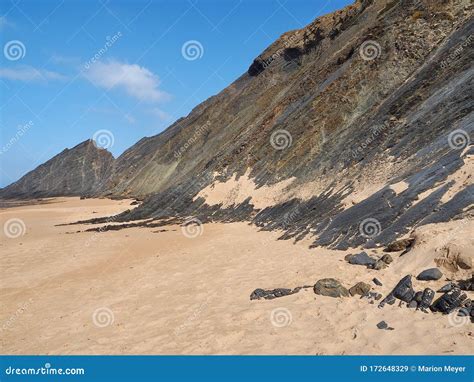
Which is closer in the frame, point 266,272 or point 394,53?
point 266,272

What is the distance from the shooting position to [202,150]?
1758 inches

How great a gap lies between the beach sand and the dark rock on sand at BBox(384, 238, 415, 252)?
1.20ft

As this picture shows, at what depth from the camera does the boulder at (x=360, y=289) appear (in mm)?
8580

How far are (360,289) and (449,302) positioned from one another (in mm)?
1745

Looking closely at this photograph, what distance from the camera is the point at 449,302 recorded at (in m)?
7.27

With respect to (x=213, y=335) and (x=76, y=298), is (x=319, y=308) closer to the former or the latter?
(x=213, y=335)

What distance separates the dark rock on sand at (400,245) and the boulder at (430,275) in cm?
143

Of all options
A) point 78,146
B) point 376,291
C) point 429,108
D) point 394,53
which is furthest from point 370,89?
point 78,146

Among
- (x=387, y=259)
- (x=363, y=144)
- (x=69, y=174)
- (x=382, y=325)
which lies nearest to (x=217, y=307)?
(x=382, y=325)

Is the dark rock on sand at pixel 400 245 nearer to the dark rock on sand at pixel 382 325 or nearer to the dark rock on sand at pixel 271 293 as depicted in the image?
the dark rock on sand at pixel 271 293

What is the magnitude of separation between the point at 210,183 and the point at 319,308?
20632 mm

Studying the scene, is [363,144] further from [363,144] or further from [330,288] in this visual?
[330,288]

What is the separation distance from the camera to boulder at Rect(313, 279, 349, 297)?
873 centimetres

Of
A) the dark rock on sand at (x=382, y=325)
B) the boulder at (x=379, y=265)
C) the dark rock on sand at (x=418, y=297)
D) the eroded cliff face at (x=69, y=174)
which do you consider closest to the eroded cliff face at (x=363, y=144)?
the boulder at (x=379, y=265)
